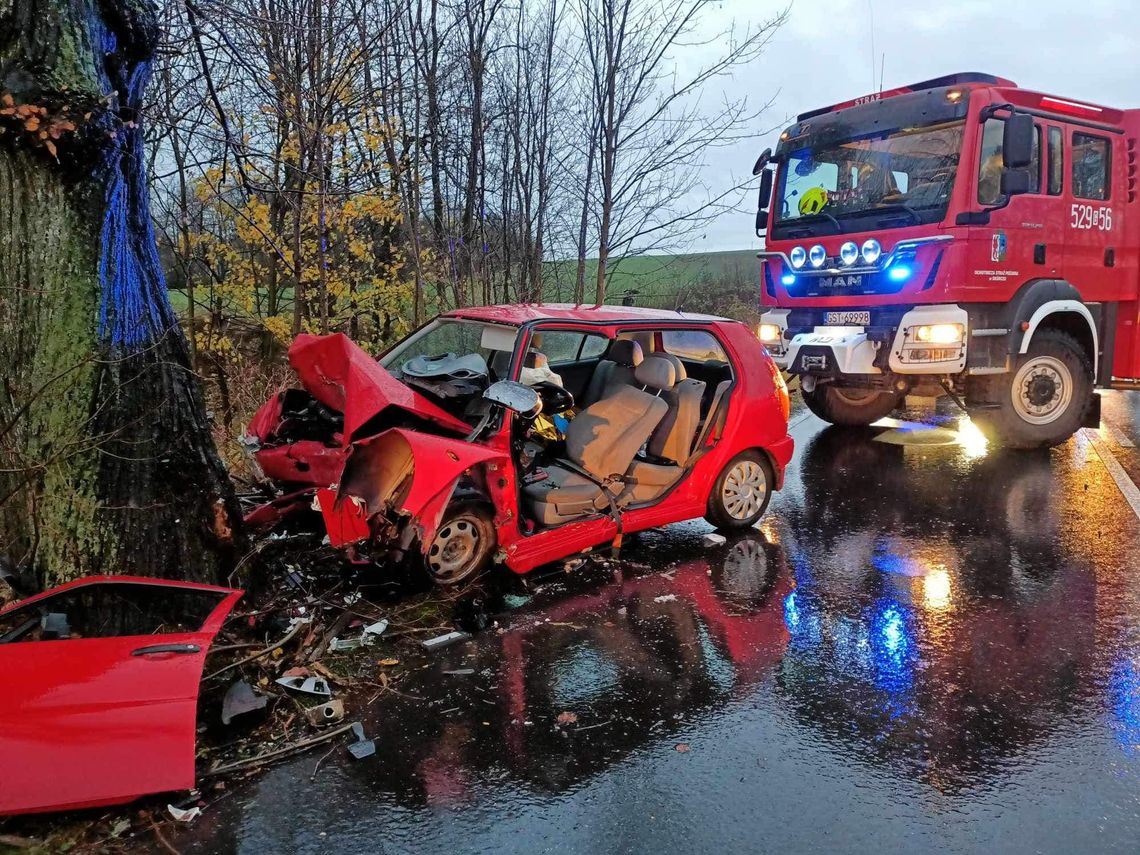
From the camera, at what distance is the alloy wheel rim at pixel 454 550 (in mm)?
4641

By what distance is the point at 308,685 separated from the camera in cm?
368

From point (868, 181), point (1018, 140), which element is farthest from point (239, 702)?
point (1018, 140)

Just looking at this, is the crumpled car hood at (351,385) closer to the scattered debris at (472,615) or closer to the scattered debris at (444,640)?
the scattered debris at (472,615)

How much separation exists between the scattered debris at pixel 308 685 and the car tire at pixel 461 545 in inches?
39.6

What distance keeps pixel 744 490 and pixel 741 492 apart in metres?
0.04

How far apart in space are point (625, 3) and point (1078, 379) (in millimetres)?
8044

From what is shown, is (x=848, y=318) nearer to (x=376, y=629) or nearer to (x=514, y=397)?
(x=514, y=397)

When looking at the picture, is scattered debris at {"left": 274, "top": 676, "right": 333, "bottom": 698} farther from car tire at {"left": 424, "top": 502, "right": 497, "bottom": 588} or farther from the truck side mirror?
the truck side mirror

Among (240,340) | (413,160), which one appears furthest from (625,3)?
(240,340)

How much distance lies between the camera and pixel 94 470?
3777 millimetres

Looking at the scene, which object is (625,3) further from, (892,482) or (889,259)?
(892,482)

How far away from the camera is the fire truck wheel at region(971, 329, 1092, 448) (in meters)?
8.70

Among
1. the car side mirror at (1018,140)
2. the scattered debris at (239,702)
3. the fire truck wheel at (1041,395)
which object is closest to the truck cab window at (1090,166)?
the car side mirror at (1018,140)

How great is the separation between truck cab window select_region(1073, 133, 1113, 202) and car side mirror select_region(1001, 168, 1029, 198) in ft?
4.22
